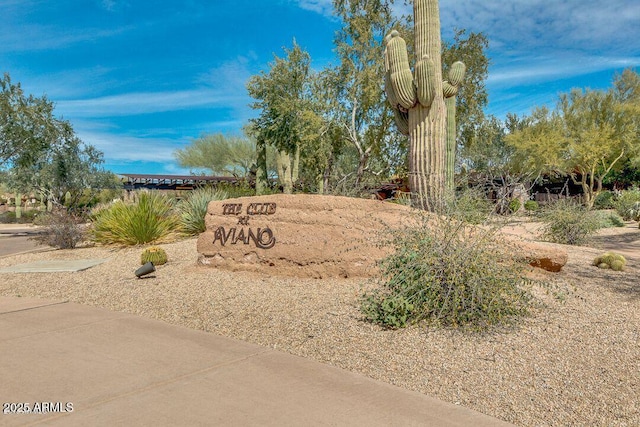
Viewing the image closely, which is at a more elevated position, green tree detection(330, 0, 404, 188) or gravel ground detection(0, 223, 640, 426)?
green tree detection(330, 0, 404, 188)

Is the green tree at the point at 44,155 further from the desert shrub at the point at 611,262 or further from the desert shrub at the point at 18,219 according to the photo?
the desert shrub at the point at 611,262

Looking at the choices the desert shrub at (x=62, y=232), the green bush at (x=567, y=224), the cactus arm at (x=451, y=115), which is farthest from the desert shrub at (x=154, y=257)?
the green bush at (x=567, y=224)

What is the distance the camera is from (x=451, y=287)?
5105mm

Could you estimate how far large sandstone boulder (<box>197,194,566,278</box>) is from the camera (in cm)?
792

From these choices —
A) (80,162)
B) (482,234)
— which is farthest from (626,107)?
(80,162)

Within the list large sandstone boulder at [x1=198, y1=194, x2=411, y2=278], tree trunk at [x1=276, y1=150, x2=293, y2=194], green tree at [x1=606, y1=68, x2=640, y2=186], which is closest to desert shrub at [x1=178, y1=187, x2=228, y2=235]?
large sandstone boulder at [x1=198, y1=194, x2=411, y2=278]

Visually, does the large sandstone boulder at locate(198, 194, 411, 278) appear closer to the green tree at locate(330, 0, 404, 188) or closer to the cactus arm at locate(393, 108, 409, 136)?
the cactus arm at locate(393, 108, 409, 136)

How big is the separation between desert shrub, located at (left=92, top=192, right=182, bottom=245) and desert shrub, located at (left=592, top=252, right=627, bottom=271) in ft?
36.4

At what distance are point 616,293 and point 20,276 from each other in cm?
1061

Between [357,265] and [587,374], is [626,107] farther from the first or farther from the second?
[587,374]

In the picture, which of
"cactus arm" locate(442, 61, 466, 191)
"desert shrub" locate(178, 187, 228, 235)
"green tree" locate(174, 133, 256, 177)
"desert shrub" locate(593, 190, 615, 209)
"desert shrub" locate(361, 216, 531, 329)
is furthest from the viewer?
"green tree" locate(174, 133, 256, 177)

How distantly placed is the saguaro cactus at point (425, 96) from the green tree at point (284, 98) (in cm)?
1120

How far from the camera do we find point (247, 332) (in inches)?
205

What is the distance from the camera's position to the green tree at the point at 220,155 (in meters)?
48.6
